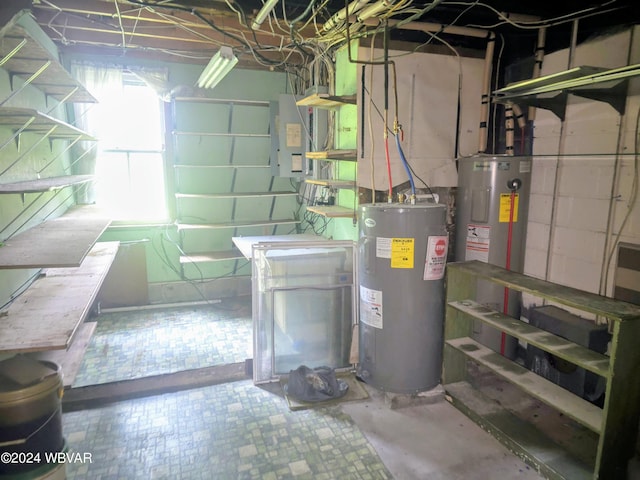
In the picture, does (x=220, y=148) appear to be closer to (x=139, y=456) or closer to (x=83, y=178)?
(x=83, y=178)

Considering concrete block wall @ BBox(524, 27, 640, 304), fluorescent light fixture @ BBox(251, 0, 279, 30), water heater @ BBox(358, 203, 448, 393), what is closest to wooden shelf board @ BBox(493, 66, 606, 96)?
concrete block wall @ BBox(524, 27, 640, 304)

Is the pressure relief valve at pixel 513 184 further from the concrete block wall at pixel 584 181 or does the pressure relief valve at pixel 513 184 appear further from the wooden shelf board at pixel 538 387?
the wooden shelf board at pixel 538 387

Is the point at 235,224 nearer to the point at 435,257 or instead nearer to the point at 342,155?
the point at 342,155

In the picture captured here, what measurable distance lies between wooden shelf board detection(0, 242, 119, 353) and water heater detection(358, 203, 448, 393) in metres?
1.67

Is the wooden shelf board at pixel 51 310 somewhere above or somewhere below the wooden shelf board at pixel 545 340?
above

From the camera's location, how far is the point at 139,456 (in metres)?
2.20

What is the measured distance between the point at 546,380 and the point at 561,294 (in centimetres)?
50

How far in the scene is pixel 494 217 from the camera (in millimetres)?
2863

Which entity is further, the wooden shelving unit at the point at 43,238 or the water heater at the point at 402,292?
the water heater at the point at 402,292

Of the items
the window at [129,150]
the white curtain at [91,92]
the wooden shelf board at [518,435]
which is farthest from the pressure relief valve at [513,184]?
the white curtain at [91,92]

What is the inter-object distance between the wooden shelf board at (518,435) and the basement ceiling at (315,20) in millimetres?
2314

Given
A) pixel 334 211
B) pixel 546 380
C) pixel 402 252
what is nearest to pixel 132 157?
pixel 334 211

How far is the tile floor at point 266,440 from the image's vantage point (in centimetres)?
210

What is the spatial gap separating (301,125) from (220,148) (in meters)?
1.15
